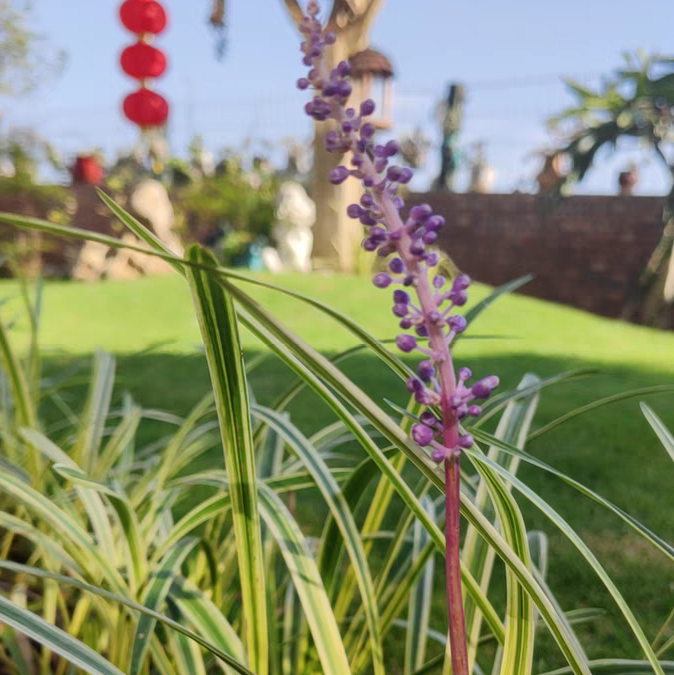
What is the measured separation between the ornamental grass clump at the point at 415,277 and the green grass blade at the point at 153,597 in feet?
1.18

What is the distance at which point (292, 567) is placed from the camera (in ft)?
2.34

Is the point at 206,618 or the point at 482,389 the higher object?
the point at 482,389

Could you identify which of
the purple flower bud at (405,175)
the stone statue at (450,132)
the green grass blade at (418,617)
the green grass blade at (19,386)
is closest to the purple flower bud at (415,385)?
the purple flower bud at (405,175)

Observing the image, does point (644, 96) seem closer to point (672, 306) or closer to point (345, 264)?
point (672, 306)

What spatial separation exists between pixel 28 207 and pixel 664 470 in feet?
33.6

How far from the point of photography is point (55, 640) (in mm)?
591

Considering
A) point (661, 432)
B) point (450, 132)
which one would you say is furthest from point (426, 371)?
point (450, 132)

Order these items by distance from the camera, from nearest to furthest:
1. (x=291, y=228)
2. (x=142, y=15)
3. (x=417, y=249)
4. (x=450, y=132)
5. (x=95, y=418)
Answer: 1. (x=417, y=249)
2. (x=95, y=418)
3. (x=142, y=15)
4. (x=291, y=228)
5. (x=450, y=132)

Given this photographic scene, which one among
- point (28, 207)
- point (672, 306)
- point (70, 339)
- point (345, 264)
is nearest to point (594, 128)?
point (672, 306)

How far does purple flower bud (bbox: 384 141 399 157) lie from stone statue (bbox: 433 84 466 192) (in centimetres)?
1021

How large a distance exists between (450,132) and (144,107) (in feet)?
17.6

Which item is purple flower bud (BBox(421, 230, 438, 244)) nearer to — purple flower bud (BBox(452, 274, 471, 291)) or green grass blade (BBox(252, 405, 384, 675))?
purple flower bud (BBox(452, 274, 471, 291))

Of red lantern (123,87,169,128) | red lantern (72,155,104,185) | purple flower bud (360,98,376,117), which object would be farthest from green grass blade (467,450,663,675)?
red lantern (72,155,104,185)

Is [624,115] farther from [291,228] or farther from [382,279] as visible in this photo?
[382,279]
